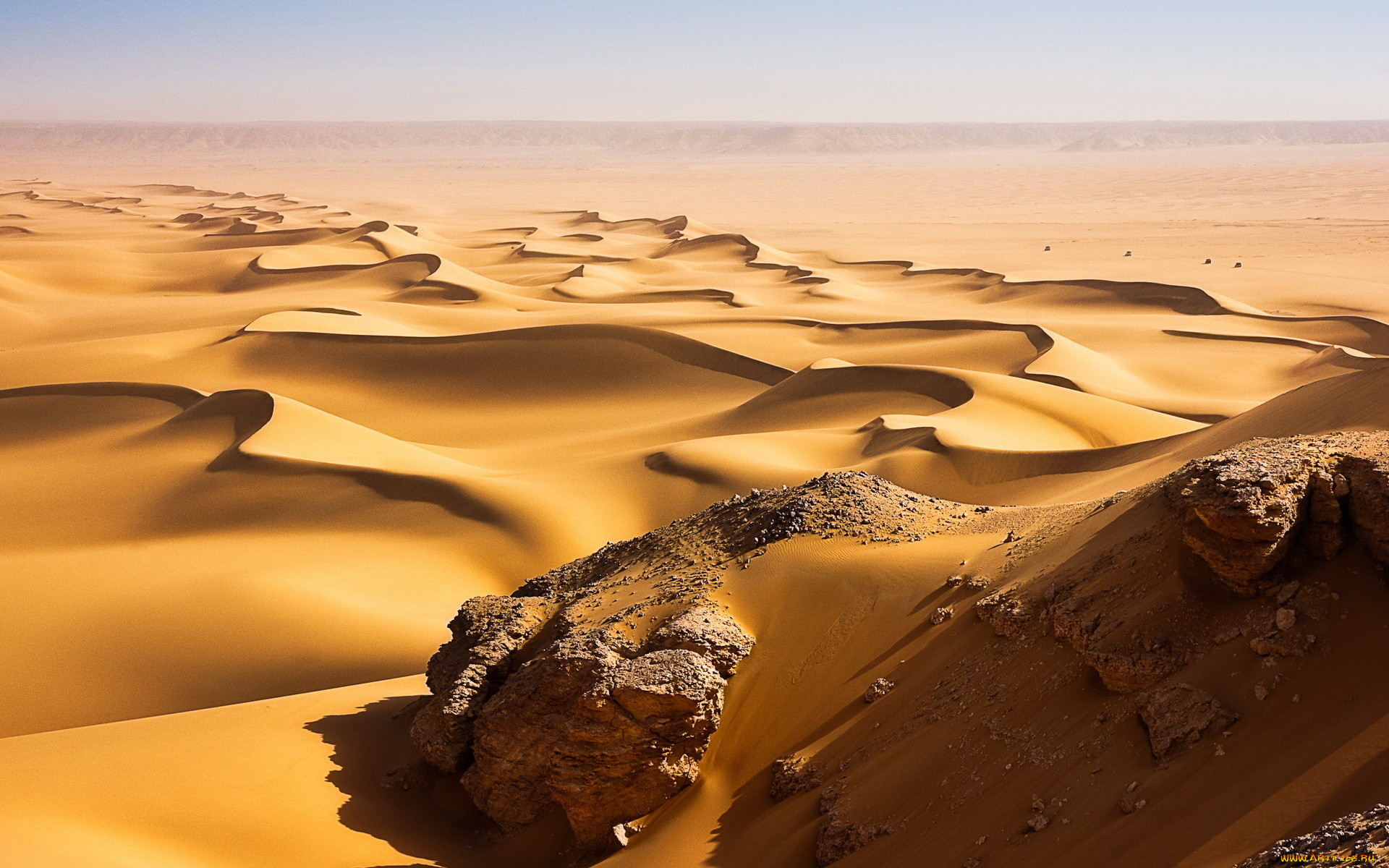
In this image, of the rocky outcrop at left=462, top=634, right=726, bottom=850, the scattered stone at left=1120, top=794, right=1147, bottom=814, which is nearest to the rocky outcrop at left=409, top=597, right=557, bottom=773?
the rocky outcrop at left=462, top=634, right=726, bottom=850

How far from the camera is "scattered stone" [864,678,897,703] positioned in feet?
20.7

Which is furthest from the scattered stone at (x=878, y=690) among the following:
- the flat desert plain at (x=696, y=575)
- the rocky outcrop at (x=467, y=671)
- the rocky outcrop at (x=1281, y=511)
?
the rocky outcrop at (x=467, y=671)

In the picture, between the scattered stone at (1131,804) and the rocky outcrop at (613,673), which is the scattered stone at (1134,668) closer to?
the scattered stone at (1131,804)

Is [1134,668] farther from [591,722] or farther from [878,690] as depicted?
[591,722]

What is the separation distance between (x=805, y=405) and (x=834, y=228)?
42.7 meters

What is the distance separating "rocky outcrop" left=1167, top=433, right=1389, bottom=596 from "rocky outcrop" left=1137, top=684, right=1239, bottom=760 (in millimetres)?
682

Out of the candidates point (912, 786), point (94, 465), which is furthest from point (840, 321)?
point (912, 786)

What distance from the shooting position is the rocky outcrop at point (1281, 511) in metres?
4.96

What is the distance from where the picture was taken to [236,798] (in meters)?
6.93

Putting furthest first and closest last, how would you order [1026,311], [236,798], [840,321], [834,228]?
[834,228] → [1026,311] → [840,321] → [236,798]

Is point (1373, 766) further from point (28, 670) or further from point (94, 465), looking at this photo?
point (94, 465)

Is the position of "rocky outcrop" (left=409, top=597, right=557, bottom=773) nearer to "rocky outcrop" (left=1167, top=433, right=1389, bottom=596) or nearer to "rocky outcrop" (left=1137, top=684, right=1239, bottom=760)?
"rocky outcrop" (left=1137, top=684, right=1239, bottom=760)

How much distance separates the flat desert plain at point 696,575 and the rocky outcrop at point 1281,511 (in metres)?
0.02

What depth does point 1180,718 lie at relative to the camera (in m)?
4.73
